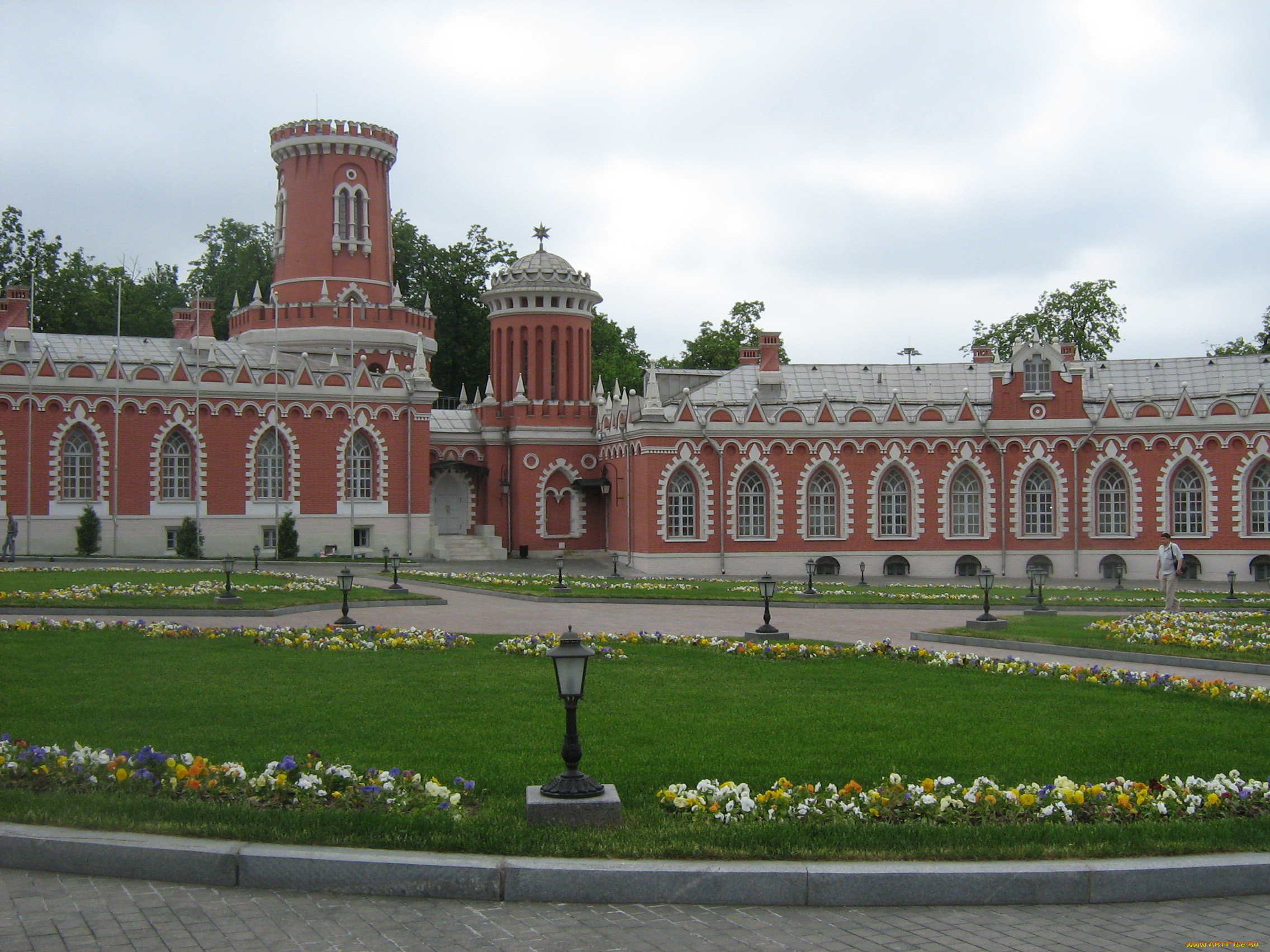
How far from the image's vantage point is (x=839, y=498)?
48.6 meters

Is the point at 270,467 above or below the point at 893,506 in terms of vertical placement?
above

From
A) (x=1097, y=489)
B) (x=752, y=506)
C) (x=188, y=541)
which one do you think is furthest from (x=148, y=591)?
(x=1097, y=489)

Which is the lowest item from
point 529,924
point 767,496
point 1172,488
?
point 529,924

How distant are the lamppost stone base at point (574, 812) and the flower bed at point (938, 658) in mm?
9425

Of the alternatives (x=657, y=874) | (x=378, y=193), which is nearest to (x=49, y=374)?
(x=378, y=193)

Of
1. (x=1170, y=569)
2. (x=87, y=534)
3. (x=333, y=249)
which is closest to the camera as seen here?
(x=1170, y=569)

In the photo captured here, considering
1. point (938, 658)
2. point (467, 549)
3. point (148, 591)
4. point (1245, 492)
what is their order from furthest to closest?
1. point (467, 549)
2. point (1245, 492)
3. point (148, 591)
4. point (938, 658)

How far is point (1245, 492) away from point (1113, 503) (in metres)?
4.63

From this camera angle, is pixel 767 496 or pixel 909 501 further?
pixel 909 501

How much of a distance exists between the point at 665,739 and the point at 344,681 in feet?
17.6

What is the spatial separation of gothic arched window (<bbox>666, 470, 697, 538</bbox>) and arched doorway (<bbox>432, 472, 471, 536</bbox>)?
11453mm

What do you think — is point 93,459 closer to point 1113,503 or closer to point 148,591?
point 148,591

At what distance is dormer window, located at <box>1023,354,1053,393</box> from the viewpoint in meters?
48.8

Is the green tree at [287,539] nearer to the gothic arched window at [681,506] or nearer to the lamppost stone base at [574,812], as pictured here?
the gothic arched window at [681,506]
